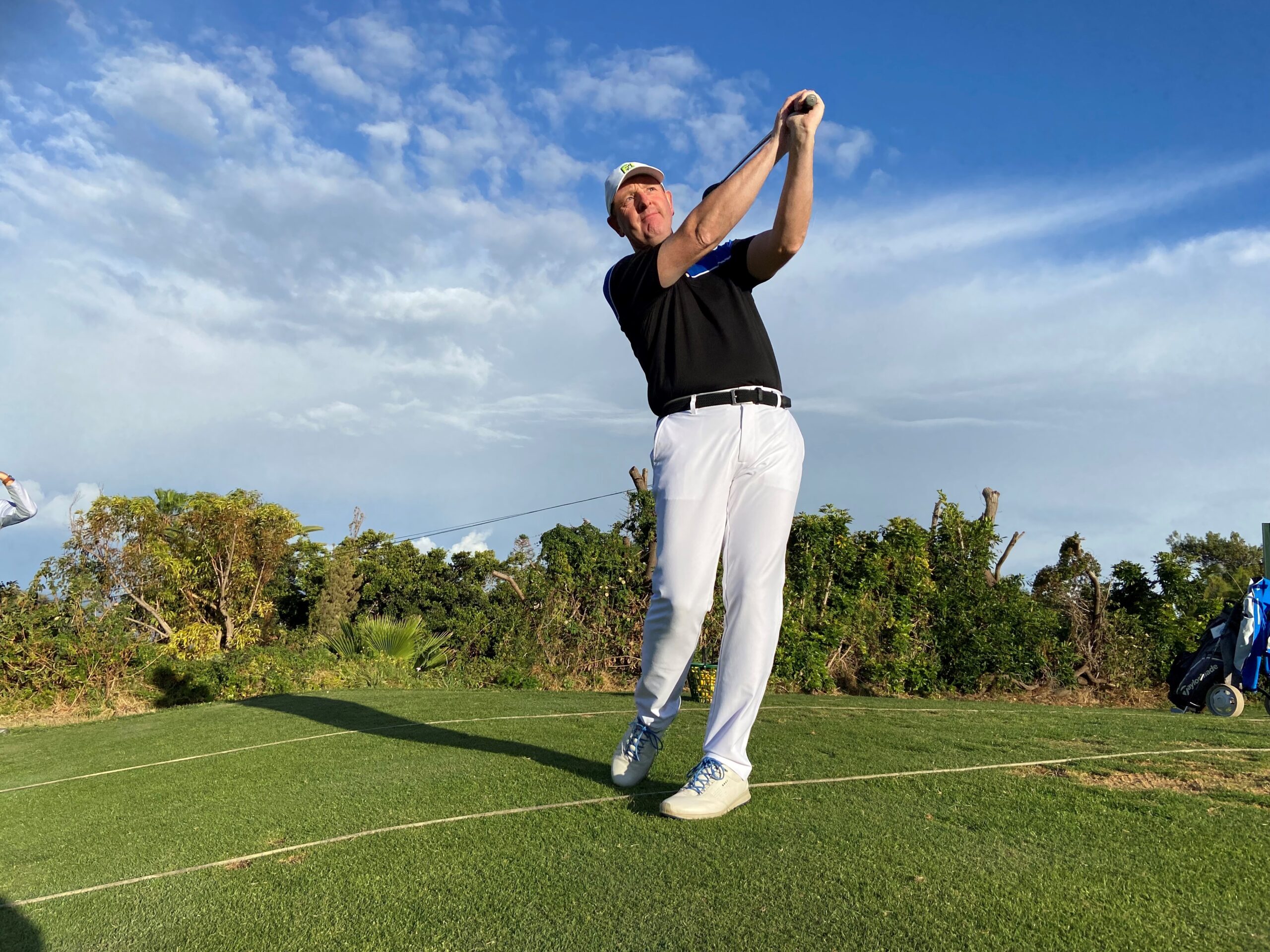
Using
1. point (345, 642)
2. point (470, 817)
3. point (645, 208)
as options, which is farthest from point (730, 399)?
point (345, 642)

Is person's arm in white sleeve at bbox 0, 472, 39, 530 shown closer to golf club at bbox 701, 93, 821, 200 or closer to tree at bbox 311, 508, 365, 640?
tree at bbox 311, 508, 365, 640

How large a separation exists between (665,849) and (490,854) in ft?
1.54

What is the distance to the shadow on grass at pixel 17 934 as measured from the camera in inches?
81.7

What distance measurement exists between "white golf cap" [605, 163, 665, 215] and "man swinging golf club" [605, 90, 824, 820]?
339 millimetres

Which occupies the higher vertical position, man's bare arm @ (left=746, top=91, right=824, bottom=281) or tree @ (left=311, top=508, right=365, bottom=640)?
man's bare arm @ (left=746, top=91, right=824, bottom=281)

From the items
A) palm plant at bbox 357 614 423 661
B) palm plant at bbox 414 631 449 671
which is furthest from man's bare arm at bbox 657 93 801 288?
palm plant at bbox 414 631 449 671

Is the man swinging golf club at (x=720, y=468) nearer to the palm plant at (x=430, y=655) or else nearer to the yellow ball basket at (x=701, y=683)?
the yellow ball basket at (x=701, y=683)

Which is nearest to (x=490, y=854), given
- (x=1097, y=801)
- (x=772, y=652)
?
(x=772, y=652)

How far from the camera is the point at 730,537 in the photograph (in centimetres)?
274

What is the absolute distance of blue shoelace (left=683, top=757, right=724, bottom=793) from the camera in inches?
101

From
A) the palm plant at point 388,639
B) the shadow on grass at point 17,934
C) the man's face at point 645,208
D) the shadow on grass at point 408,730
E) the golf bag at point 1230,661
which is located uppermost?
the man's face at point 645,208

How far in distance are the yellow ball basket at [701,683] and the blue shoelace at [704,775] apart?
16.1ft

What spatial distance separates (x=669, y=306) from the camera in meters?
2.78

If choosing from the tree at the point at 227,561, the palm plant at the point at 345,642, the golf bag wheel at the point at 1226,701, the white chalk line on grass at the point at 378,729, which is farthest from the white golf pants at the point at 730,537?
the tree at the point at 227,561
